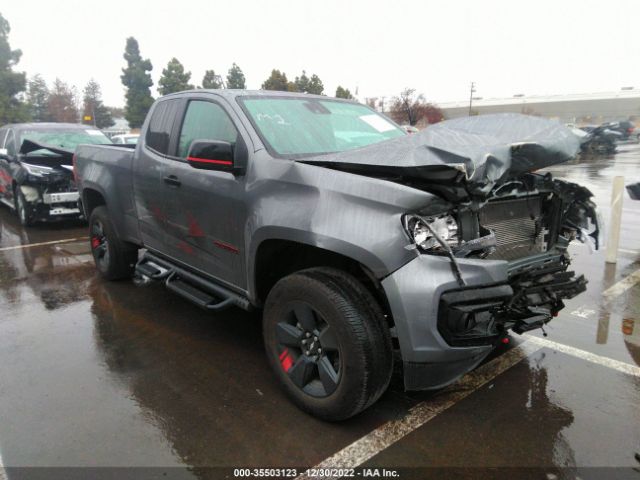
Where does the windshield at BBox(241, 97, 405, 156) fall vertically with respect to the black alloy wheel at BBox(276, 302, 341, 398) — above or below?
above

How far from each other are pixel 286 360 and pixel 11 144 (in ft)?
29.2

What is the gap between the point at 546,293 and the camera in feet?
9.37

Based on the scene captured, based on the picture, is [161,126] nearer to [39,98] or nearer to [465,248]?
[465,248]

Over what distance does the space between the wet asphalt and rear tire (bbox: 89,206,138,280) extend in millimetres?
718

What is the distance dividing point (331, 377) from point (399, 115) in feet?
166

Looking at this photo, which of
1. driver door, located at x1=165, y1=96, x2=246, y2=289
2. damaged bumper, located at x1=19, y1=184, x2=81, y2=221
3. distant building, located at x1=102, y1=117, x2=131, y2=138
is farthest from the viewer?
distant building, located at x1=102, y1=117, x2=131, y2=138

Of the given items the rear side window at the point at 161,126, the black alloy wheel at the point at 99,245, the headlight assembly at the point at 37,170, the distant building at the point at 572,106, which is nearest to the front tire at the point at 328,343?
the rear side window at the point at 161,126

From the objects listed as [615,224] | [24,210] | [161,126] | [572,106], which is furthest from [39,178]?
[572,106]

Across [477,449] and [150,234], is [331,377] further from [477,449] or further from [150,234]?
[150,234]

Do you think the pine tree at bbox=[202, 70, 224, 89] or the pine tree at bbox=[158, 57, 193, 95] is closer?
the pine tree at bbox=[158, 57, 193, 95]

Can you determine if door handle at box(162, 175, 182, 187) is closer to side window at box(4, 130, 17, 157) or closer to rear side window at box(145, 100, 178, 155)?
rear side window at box(145, 100, 178, 155)

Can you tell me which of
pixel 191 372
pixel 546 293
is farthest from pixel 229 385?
pixel 546 293

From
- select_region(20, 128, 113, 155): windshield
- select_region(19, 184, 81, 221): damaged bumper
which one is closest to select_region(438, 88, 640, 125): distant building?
select_region(20, 128, 113, 155): windshield

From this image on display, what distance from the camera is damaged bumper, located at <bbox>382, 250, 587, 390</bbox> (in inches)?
92.7
